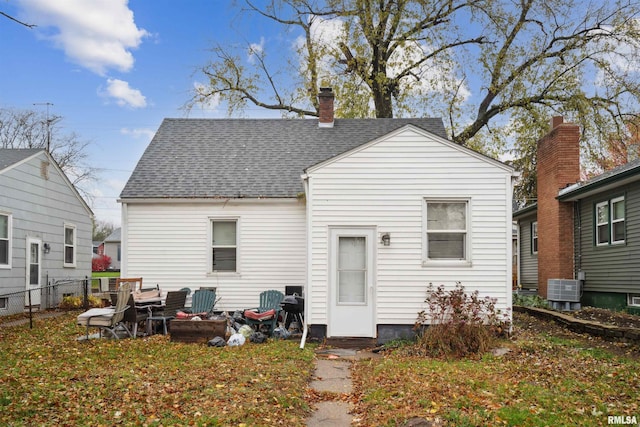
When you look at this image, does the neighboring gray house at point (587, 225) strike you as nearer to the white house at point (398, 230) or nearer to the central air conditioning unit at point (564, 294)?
the central air conditioning unit at point (564, 294)

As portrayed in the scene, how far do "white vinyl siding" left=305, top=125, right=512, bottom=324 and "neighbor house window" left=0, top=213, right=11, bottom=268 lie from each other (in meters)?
10.0

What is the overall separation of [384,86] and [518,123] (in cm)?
588

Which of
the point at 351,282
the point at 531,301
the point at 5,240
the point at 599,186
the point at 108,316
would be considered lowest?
the point at 531,301

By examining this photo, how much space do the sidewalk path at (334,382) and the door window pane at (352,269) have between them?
1.14 m

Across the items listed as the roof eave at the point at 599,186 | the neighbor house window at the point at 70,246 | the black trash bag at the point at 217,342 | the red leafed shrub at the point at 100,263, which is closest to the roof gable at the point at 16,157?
the neighbor house window at the point at 70,246

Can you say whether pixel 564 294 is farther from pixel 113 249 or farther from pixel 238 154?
pixel 113 249

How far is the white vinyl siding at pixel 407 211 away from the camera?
12.1 meters

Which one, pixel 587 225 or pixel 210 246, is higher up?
pixel 587 225

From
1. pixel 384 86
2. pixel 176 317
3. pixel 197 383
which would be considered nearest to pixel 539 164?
pixel 384 86

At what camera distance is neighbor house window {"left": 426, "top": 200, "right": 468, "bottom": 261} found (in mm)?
12227

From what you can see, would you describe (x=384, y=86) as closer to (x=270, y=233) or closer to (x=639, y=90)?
(x=639, y=90)

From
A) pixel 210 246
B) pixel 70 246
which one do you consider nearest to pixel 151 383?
pixel 210 246

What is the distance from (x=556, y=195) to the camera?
1875 centimetres

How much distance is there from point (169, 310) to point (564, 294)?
10.8m
